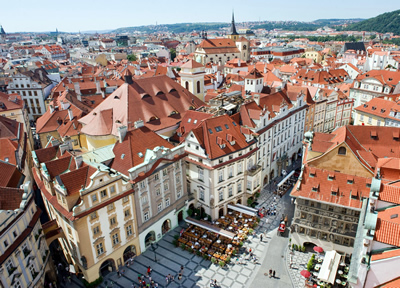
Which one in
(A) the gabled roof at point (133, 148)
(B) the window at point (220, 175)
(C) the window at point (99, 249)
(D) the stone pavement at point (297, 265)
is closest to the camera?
(C) the window at point (99, 249)

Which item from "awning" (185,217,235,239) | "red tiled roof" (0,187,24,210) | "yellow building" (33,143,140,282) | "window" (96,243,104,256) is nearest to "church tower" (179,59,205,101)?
"awning" (185,217,235,239)

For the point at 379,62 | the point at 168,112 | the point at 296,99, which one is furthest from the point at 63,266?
the point at 379,62

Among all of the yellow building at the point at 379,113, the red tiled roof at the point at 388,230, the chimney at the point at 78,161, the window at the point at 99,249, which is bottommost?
the window at the point at 99,249

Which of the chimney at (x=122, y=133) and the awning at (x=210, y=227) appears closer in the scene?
the chimney at (x=122, y=133)

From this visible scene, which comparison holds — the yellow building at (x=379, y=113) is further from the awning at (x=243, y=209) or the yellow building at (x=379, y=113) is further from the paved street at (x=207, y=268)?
the awning at (x=243, y=209)

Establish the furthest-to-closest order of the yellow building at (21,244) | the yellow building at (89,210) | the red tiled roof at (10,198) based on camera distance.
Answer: the yellow building at (89,210) < the red tiled roof at (10,198) < the yellow building at (21,244)

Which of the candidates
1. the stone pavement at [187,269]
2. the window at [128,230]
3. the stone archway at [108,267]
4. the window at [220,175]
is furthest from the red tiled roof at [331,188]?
the stone archway at [108,267]
